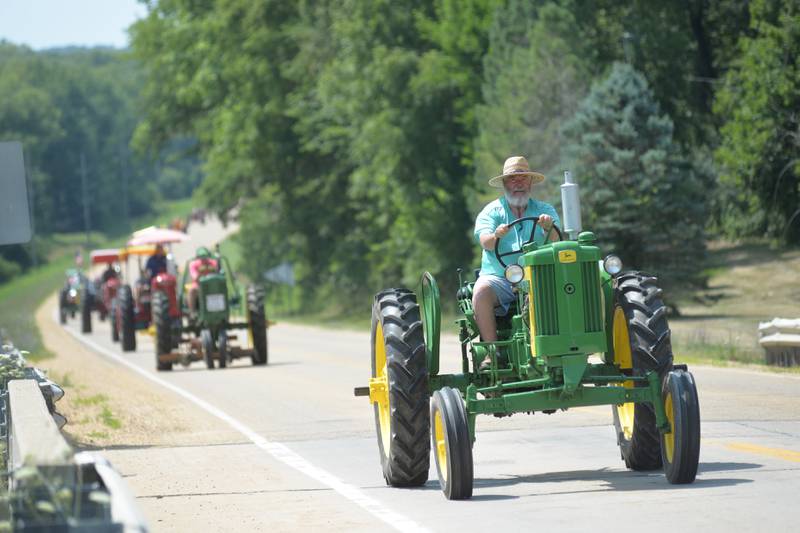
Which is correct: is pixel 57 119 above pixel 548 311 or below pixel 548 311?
above

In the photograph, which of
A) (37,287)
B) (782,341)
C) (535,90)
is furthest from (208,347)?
(37,287)

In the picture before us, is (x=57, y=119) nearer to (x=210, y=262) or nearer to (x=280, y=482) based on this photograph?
(x=210, y=262)

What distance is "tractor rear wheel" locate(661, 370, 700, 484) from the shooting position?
10516 millimetres

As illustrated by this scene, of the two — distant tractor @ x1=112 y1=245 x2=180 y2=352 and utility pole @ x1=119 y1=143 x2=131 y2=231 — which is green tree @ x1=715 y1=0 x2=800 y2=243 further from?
utility pole @ x1=119 y1=143 x2=131 y2=231

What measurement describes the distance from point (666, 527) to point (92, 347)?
3516cm

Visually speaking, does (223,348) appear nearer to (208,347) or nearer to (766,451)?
(208,347)

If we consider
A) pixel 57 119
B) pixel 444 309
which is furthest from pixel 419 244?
pixel 57 119

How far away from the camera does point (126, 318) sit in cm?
3662

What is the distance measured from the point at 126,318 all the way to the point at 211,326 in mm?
7286

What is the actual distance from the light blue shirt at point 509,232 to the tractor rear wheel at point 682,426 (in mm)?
1792

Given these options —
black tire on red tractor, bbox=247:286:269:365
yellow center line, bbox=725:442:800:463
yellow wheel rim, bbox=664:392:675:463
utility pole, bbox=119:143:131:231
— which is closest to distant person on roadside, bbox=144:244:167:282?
black tire on red tractor, bbox=247:286:269:365

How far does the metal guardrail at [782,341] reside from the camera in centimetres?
2227

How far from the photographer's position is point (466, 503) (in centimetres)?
1074

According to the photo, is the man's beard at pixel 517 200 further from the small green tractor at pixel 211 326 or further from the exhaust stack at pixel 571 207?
the small green tractor at pixel 211 326
